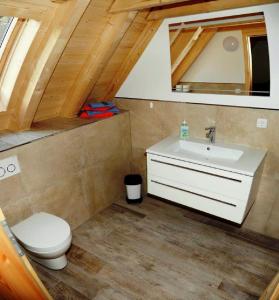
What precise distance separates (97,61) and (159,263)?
191 cm

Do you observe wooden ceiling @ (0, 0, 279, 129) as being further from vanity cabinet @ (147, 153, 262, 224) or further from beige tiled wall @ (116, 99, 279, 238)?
vanity cabinet @ (147, 153, 262, 224)

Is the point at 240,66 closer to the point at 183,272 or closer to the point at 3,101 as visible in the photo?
the point at 183,272

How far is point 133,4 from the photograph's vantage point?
5.76ft

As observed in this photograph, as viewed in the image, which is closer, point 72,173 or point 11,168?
point 11,168

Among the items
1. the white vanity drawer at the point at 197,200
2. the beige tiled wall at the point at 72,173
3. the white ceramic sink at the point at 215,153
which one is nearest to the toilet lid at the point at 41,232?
the beige tiled wall at the point at 72,173

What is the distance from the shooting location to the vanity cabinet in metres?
1.89

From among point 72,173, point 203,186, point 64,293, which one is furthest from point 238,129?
point 64,293

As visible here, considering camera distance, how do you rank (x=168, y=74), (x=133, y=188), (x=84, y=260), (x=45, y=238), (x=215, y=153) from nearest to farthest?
(x=45, y=238) < (x=84, y=260) < (x=215, y=153) < (x=168, y=74) < (x=133, y=188)

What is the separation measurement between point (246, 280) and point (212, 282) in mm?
276

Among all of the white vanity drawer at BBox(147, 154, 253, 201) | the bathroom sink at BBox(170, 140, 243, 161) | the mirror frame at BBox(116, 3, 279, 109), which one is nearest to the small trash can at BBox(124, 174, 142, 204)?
the white vanity drawer at BBox(147, 154, 253, 201)

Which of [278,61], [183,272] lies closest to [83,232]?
[183,272]

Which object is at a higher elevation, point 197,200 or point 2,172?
point 2,172

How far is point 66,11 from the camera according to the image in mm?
1645

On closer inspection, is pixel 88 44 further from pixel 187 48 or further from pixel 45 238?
pixel 45 238
